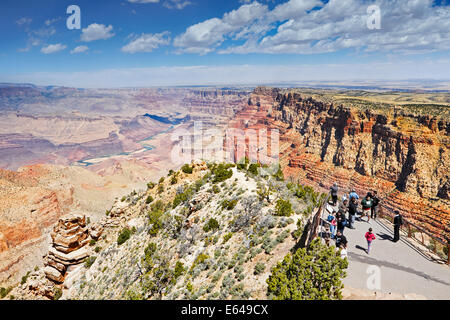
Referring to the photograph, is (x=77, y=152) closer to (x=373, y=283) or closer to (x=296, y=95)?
(x=296, y=95)

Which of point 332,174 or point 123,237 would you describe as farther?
point 332,174

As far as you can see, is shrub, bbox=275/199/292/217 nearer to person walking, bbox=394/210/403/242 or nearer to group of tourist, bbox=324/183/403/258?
group of tourist, bbox=324/183/403/258

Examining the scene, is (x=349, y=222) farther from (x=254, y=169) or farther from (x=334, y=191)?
(x=254, y=169)

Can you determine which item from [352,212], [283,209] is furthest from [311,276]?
[283,209]

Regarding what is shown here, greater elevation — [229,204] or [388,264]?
[388,264]

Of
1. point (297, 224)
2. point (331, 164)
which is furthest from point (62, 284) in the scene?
point (331, 164)

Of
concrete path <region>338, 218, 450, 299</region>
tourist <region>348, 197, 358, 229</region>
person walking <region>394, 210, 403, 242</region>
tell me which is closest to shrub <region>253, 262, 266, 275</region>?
concrete path <region>338, 218, 450, 299</region>
